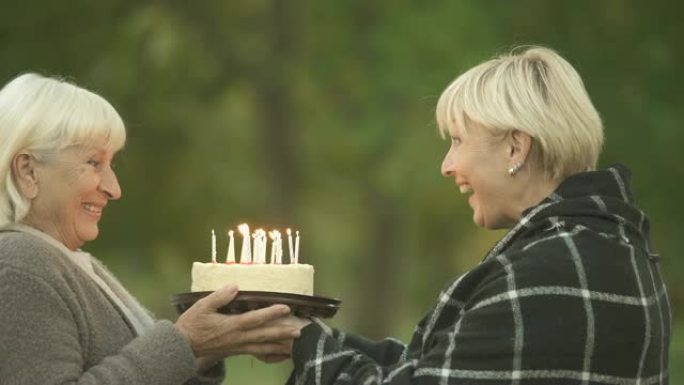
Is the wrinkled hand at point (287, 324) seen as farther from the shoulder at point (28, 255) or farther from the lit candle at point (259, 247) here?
the shoulder at point (28, 255)

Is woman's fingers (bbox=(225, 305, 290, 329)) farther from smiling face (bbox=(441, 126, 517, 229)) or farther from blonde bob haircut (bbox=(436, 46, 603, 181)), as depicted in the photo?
blonde bob haircut (bbox=(436, 46, 603, 181))

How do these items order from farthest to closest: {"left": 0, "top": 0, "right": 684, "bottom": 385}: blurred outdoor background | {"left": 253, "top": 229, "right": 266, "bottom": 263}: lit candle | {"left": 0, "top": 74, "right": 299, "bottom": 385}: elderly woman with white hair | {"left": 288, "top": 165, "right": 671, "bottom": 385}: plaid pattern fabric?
{"left": 0, "top": 0, "right": 684, "bottom": 385}: blurred outdoor background → {"left": 253, "top": 229, "right": 266, "bottom": 263}: lit candle → {"left": 0, "top": 74, "right": 299, "bottom": 385}: elderly woman with white hair → {"left": 288, "top": 165, "right": 671, "bottom": 385}: plaid pattern fabric

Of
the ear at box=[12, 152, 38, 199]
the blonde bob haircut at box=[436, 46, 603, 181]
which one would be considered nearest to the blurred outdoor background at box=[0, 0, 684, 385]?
the blonde bob haircut at box=[436, 46, 603, 181]

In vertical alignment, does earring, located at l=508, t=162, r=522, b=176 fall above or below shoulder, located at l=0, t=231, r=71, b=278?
above

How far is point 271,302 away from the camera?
188 inches

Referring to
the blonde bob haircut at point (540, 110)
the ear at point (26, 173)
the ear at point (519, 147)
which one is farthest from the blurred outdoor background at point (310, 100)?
the ear at point (26, 173)

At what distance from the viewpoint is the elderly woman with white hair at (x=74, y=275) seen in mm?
4500

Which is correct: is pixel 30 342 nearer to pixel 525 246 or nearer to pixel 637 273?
pixel 525 246

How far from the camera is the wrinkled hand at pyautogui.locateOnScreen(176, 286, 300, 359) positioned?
4.74m

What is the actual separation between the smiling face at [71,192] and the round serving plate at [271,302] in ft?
1.30

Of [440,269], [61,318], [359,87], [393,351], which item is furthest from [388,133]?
[440,269]

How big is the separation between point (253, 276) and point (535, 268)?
2.89 ft

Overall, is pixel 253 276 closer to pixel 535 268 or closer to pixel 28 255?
pixel 28 255

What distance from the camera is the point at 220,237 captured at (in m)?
14.8
